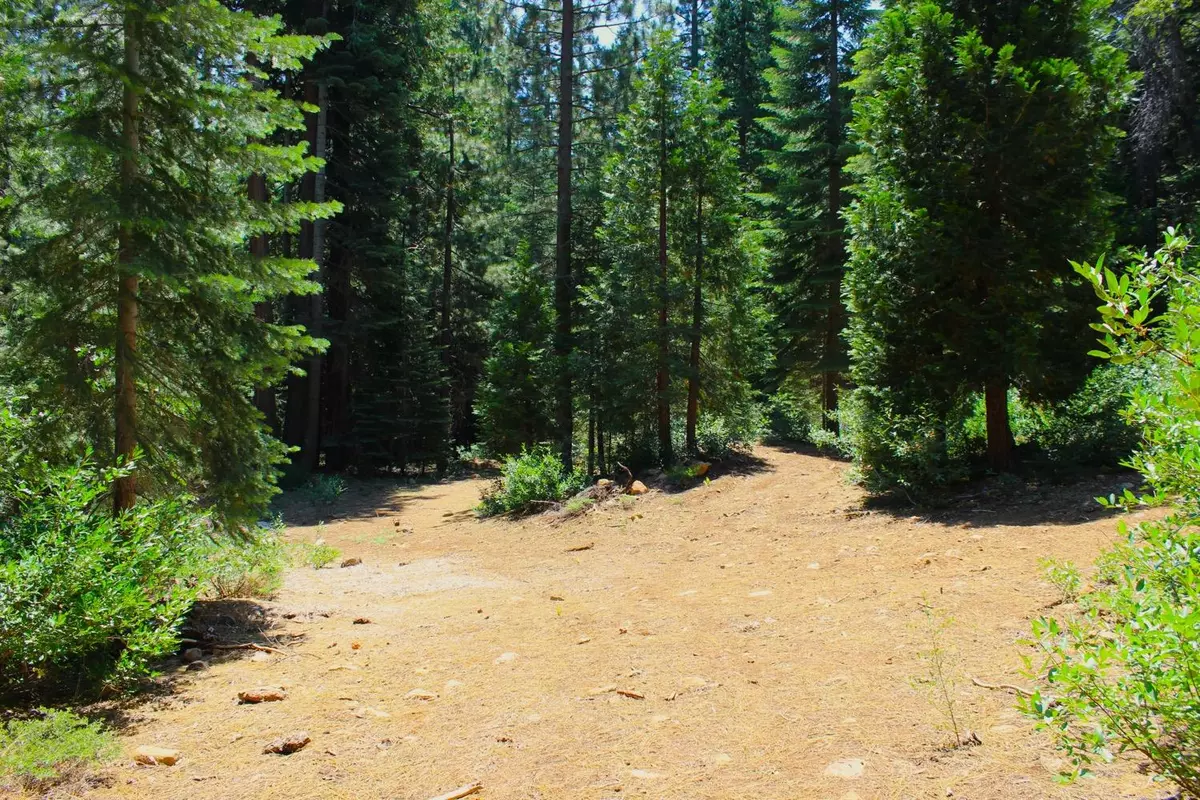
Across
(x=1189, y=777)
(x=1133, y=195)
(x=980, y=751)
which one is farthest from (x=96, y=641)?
(x=1133, y=195)

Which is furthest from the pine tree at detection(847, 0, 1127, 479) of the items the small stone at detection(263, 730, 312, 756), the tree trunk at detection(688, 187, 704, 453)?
the small stone at detection(263, 730, 312, 756)

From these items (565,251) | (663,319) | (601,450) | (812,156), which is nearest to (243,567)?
(663,319)

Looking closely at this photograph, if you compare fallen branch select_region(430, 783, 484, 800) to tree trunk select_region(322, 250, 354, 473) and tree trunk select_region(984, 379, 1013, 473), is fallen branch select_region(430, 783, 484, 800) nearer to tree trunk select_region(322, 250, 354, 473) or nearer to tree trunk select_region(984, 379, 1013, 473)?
tree trunk select_region(984, 379, 1013, 473)

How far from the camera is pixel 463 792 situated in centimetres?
286

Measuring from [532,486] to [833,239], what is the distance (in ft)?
34.2

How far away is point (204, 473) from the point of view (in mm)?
5547

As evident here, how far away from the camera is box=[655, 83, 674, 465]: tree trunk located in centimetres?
1388

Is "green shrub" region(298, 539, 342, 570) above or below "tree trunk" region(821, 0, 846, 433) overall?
below

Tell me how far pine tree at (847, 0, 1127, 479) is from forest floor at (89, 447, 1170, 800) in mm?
1635

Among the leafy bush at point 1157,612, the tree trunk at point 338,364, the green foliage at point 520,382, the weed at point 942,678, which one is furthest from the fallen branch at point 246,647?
the tree trunk at point 338,364

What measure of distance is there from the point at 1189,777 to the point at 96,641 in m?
4.54

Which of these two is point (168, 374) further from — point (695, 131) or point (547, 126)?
point (547, 126)

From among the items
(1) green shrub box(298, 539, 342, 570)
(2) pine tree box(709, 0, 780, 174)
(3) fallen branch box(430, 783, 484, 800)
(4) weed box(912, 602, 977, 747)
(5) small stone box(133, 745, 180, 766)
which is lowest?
(1) green shrub box(298, 539, 342, 570)

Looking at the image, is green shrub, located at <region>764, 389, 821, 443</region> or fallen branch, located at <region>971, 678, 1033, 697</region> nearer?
fallen branch, located at <region>971, 678, 1033, 697</region>
